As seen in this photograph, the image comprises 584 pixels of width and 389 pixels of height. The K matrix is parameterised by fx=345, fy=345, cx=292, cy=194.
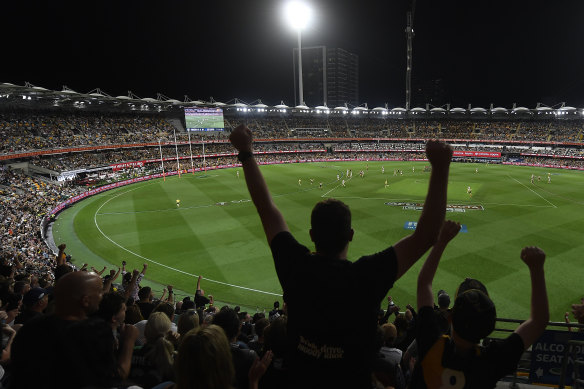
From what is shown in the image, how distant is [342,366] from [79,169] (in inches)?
2446

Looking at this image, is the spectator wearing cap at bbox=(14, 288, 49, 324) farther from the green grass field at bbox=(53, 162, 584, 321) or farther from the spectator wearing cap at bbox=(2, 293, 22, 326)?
the green grass field at bbox=(53, 162, 584, 321)

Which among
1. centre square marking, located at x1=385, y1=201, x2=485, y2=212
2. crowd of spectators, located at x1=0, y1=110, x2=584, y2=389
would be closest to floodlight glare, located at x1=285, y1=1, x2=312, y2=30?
centre square marking, located at x1=385, y1=201, x2=485, y2=212

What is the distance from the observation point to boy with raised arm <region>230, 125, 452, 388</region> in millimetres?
2264

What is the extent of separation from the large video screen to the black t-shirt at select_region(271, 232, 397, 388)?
65.4 meters

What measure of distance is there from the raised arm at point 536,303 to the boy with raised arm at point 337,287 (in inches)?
51.5

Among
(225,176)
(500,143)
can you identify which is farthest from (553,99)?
(225,176)

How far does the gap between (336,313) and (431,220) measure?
92 centimetres

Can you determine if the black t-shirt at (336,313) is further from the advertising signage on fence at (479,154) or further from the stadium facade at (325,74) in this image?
the stadium facade at (325,74)

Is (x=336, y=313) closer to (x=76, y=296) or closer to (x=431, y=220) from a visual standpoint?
(x=431, y=220)

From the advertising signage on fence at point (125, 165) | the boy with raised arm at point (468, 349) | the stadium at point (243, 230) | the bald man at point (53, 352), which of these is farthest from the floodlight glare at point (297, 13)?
the bald man at point (53, 352)

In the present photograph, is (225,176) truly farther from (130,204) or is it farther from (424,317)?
(424,317)

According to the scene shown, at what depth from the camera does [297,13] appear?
76.6 metres

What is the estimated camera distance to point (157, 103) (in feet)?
252

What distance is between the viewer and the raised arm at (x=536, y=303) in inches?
117
